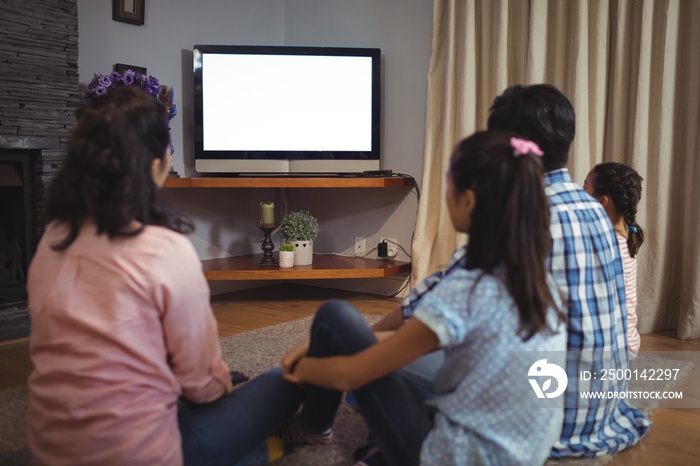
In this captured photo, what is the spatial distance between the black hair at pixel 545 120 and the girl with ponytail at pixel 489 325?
1.12 ft

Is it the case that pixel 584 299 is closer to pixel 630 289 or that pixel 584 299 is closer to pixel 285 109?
pixel 630 289

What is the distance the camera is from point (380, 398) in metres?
1.24

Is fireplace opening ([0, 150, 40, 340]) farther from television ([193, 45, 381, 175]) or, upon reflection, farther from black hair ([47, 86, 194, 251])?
black hair ([47, 86, 194, 251])

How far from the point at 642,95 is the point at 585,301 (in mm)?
1759

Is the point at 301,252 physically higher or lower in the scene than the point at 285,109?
lower

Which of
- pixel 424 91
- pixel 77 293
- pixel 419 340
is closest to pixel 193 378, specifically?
pixel 77 293

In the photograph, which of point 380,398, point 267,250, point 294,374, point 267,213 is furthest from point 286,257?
point 380,398

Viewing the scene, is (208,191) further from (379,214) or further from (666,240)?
(666,240)

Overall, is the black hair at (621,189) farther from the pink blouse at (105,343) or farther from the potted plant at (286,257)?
the potted plant at (286,257)

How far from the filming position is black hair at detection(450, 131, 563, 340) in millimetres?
1094

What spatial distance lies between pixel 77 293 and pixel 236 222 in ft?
9.42

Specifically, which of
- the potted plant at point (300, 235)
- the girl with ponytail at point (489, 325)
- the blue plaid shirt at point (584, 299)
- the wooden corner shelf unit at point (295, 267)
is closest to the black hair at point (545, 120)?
the blue plaid shirt at point (584, 299)

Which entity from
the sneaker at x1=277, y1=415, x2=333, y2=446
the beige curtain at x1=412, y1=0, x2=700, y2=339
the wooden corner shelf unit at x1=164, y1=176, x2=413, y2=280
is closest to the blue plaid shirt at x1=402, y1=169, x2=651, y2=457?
the sneaker at x1=277, y1=415, x2=333, y2=446

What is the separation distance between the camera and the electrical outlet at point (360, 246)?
3.86 metres
